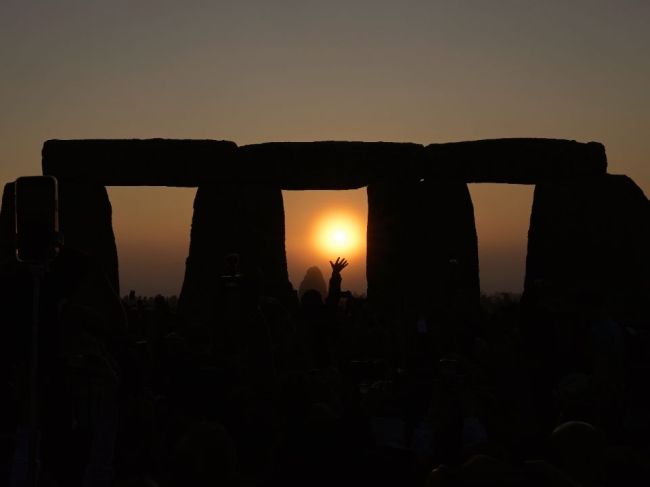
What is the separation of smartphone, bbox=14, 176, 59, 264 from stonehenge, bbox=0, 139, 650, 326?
1418cm

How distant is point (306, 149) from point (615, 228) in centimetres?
562

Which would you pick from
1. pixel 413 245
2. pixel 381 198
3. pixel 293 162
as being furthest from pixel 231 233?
pixel 413 245

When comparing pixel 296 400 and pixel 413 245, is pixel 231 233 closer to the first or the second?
pixel 413 245

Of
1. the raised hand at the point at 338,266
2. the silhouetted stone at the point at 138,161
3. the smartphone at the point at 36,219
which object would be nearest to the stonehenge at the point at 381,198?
the silhouetted stone at the point at 138,161

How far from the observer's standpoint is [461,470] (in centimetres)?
330

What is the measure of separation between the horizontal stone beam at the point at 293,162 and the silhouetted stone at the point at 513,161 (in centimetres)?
2

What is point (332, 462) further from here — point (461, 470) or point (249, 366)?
point (461, 470)

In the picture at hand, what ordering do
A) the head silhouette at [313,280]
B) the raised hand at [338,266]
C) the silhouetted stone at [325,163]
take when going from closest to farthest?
the raised hand at [338,266] → the silhouetted stone at [325,163] → the head silhouette at [313,280]

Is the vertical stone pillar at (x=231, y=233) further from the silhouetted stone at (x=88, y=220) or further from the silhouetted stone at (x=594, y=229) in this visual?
the silhouetted stone at (x=594, y=229)

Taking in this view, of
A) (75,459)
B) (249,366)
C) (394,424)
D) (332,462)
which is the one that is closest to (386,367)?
(394,424)

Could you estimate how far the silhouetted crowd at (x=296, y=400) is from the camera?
416 cm

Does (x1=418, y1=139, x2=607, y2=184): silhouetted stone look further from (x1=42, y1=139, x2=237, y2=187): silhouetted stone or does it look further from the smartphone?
the smartphone

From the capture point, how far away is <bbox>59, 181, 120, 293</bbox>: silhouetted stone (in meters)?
19.0

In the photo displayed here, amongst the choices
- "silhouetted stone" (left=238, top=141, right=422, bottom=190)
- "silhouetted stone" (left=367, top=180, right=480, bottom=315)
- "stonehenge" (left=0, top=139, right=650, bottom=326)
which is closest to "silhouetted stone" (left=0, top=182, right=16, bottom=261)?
"stonehenge" (left=0, top=139, right=650, bottom=326)
